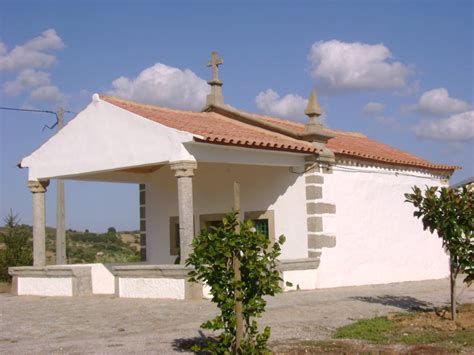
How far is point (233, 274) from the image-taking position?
6129 mm

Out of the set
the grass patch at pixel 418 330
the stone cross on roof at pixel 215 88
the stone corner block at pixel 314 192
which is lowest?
the grass patch at pixel 418 330

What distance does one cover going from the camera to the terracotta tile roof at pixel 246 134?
12758 millimetres

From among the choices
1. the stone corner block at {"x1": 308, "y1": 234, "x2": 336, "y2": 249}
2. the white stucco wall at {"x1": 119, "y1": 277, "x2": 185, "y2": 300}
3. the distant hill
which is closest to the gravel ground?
the white stucco wall at {"x1": 119, "y1": 277, "x2": 185, "y2": 300}

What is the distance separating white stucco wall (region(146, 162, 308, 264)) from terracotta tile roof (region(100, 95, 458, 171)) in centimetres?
97

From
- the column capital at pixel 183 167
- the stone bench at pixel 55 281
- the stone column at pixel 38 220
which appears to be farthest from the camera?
the stone column at pixel 38 220

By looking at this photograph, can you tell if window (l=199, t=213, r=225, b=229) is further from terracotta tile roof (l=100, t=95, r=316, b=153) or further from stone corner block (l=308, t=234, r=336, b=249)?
stone corner block (l=308, t=234, r=336, b=249)

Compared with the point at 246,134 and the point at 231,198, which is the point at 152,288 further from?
the point at 231,198

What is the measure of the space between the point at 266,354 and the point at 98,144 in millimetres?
8624

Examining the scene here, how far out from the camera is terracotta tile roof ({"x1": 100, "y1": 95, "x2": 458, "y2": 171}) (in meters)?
12.8

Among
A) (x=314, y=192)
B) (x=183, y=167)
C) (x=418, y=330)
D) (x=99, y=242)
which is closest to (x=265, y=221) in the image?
(x=314, y=192)

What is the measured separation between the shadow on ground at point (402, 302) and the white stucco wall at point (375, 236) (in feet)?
8.59

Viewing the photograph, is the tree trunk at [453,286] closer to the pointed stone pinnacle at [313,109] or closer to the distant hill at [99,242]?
the pointed stone pinnacle at [313,109]

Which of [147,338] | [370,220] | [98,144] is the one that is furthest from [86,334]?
[370,220]

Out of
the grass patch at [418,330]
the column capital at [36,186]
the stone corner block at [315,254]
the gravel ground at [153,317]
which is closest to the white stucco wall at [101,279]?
the gravel ground at [153,317]
